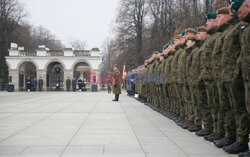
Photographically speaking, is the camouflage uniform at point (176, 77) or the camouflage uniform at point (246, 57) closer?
the camouflage uniform at point (246, 57)

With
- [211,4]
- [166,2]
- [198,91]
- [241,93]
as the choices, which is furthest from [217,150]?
[166,2]

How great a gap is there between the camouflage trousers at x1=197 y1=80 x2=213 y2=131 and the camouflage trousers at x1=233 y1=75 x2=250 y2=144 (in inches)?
56.9

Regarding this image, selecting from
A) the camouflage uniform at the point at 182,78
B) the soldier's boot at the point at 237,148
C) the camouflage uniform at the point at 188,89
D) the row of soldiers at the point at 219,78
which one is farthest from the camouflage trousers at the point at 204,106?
the soldier's boot at the point at 237,148

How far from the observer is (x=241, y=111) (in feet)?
15.0

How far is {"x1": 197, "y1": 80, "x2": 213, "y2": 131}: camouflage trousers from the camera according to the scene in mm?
6113

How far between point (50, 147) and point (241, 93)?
3.35 meters

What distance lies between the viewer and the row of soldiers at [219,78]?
4.34 m

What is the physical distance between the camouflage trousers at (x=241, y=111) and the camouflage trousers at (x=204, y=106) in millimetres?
1444

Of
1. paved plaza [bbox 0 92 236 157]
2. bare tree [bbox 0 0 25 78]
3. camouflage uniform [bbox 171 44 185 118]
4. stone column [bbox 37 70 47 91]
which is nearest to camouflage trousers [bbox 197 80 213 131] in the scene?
paved plaza [bbox 0 92 236 157]

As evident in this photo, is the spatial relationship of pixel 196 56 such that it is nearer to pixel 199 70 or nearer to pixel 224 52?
pixel 199 70

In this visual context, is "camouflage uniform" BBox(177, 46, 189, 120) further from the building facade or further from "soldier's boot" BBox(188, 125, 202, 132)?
the building facade

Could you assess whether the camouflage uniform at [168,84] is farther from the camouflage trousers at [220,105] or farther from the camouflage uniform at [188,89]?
the camouflage trousers at [220,105]

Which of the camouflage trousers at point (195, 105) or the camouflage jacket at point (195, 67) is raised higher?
the camouflage jacket at point (195, 67)

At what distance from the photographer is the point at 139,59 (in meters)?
36.4
